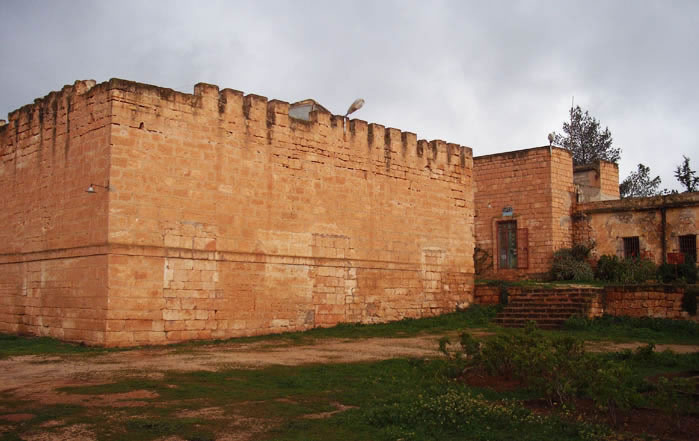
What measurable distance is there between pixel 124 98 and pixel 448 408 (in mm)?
8685

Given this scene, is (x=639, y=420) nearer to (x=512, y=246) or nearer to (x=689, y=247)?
(x=689, y=247)

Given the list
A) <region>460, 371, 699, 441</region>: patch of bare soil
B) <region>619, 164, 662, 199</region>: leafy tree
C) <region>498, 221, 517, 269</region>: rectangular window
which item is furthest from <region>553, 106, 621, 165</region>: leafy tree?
<region>460, 371, 699, 441</region>: patch of bare soil

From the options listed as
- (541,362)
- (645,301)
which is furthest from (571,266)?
(541,362)

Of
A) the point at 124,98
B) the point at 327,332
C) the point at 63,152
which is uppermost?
the point at 124,98

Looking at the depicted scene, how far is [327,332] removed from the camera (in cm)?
1445

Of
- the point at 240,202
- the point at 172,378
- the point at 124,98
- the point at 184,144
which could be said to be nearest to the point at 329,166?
the point at 240,202

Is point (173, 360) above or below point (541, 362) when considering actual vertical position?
below

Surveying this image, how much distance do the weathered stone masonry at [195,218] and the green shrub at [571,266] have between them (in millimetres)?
6461

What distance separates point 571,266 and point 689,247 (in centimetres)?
351

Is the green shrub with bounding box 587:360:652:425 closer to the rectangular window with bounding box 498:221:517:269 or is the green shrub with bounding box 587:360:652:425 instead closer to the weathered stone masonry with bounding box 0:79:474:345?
the weathered stone masonry with bounding box 0:79:474:345

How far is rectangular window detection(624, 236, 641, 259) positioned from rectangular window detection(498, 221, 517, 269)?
11.9 ft

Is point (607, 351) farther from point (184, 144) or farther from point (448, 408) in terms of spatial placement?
point (184, 144)

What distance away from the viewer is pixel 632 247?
21688 millimetres

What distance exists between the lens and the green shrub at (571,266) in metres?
21.1
